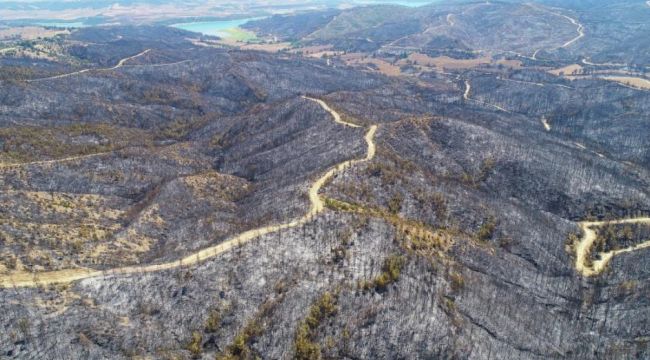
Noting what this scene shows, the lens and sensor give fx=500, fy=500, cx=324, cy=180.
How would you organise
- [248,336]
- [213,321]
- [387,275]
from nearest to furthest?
[248,336] < [213,321] < [387,275]

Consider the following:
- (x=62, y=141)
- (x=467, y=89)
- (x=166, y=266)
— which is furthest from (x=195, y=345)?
(x=467, y=89)

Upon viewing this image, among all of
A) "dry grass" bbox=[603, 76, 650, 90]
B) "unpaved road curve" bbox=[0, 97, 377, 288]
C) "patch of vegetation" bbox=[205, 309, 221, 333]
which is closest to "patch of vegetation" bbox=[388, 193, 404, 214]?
"unpaved road curve" bbox=[0, 97, 377, 288]

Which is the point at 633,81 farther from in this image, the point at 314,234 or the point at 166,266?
the point at 166,266

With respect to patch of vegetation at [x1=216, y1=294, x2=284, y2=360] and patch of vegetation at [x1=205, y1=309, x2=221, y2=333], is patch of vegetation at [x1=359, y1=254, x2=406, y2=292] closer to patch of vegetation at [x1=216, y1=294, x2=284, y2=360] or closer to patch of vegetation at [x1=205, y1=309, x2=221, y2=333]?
patch of vegetation at [x1=216, y1=294, x2=284, y2=360]

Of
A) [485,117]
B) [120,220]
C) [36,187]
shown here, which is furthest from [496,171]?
[36,187]

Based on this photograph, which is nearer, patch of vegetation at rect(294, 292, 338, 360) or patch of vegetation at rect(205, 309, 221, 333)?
patch of vegetation at rect(294, 292, 338, 360)

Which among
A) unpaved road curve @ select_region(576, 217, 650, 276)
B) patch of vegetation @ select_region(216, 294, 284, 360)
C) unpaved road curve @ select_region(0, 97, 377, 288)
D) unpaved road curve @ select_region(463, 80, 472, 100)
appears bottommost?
unpaved road curve @ select_region(576, 217, 650, 276)

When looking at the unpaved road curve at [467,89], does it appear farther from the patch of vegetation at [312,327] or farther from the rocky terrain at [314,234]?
the patch of vegetation at [312,327]
